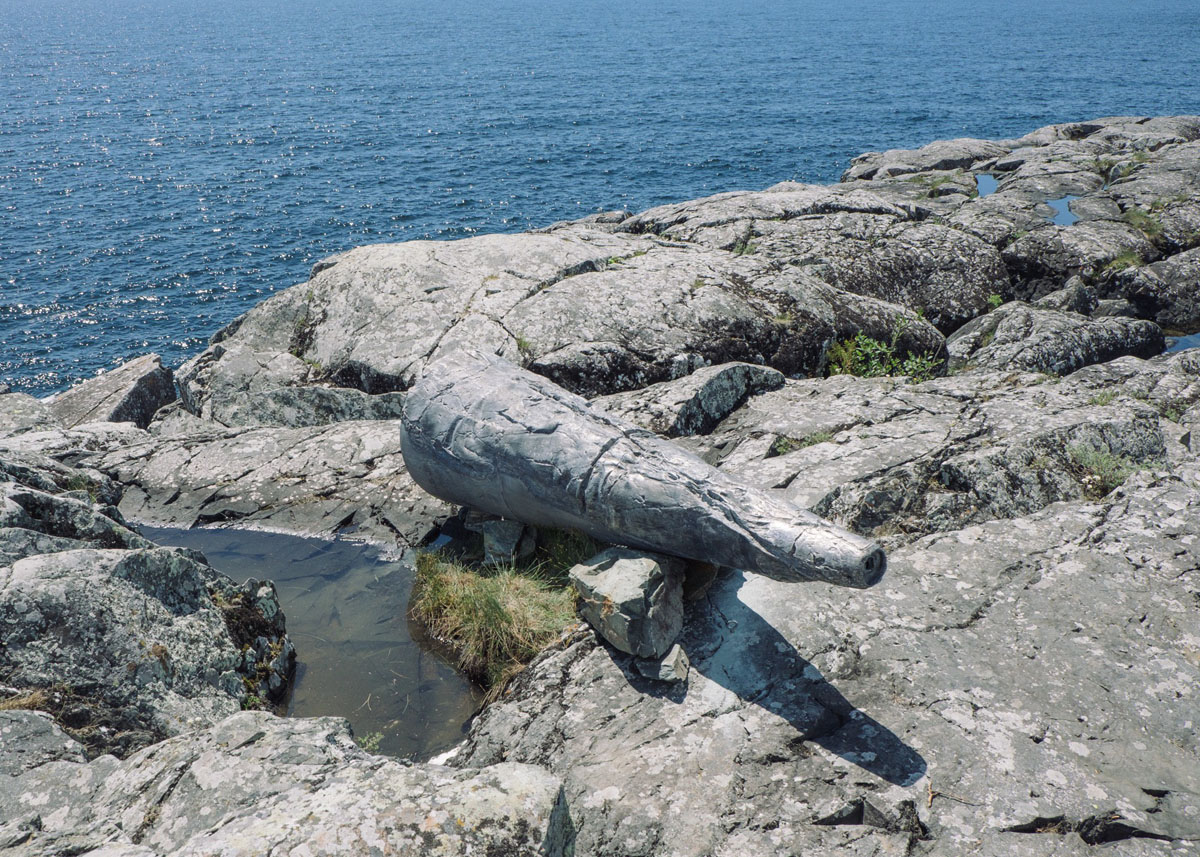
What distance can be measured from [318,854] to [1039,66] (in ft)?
282

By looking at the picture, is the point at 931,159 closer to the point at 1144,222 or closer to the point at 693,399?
the point at 1144,222

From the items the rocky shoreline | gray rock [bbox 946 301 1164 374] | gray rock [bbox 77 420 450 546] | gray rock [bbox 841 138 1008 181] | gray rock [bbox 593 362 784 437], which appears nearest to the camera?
the rocky shoreline

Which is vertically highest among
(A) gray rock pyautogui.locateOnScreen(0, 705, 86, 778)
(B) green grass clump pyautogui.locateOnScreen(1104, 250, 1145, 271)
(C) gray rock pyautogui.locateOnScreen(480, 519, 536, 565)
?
(B) green grass clump pyautogui.locateOnScreen(1104, 250, 1145, 271)

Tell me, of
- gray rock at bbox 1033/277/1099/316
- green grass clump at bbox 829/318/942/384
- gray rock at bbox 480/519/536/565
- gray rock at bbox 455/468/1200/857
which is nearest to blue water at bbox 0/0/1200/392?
gray rock at bbox 480/519/536/565

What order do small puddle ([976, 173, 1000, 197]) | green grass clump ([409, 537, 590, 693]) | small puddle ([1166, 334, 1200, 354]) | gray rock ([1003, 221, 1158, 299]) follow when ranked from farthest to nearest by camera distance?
small puddle ([976, 173, 1000, 197])
gray rock ([1003, 221, 1158, 299])
small puddle ([1166, 334, 1200, 354])
green grass clump ([409, 537, 590, 693])

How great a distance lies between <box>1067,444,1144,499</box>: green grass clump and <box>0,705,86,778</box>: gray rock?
10168 millimetres

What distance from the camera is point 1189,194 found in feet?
72.6

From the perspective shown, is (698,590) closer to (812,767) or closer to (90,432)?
(812,767)

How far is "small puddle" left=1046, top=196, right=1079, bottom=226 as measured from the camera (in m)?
21.3

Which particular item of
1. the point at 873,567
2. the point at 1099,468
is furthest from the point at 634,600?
the point at 1099,468

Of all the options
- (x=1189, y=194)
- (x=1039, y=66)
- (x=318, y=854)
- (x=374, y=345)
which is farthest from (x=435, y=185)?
(x=1039, y=66)

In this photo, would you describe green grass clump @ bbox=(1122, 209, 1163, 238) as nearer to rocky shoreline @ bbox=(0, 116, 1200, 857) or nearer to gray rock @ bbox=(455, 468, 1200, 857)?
rocky shoreline @ bbox=(0, 116, 1200, 857)

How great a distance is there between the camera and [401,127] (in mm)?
50469

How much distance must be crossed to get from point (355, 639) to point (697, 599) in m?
3.99
